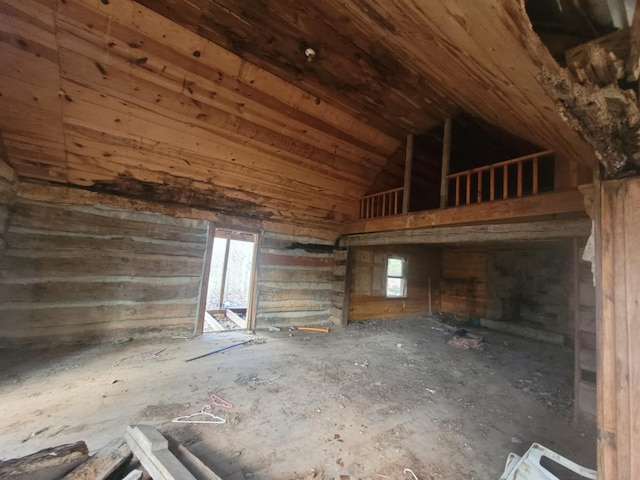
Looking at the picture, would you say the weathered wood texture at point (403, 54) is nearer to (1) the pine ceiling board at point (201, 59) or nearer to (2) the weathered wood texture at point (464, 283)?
(1) the pine ceiling board at point (201, 59)

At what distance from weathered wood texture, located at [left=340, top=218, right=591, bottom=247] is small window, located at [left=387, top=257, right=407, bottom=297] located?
2.39 metres

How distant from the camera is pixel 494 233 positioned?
3.61 m

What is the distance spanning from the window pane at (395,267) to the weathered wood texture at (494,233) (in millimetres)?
2306

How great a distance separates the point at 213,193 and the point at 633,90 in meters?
4.60

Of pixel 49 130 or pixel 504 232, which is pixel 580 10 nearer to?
pixel 504 232

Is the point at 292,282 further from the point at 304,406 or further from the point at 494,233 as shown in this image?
the point at 494,233

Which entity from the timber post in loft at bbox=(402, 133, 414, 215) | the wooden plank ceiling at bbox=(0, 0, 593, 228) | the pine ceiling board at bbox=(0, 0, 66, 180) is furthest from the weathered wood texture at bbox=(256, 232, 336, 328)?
the pine ceiling board at bbox=(0, 0, 66, 180)

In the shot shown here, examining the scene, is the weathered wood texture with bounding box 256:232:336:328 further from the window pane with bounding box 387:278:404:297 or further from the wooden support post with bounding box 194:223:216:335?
the window pane with bounding box 387:278:404:297

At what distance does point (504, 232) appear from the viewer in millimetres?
3518

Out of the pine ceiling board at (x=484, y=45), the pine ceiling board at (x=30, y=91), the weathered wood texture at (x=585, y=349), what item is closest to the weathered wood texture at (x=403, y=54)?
the pine ceiling board at (x=484, y=45)

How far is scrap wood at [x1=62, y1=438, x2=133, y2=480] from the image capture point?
148 cm

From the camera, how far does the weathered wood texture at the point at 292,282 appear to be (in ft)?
17.9

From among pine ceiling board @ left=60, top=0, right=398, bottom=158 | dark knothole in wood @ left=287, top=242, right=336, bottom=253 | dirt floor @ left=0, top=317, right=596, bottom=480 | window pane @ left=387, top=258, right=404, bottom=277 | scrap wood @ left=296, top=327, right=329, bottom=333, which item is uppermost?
pine ceiling board @ left=60, top=0, right=398, bottom=158

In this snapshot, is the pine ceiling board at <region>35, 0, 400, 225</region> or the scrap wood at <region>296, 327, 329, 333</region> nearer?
the pine ceiling board at <region>35, 0, 400, 225</region>
